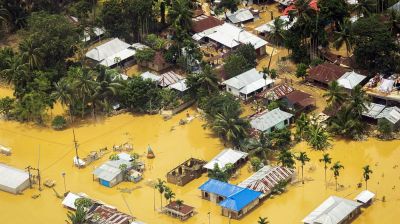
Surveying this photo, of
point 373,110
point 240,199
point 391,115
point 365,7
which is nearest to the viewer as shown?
point 240,199

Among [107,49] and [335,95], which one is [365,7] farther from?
[107,49]

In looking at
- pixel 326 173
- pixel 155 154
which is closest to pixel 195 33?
pixel 155 154

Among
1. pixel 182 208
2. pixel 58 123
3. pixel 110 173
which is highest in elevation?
pixel 182 208

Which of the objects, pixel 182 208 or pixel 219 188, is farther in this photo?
pixel 219 188

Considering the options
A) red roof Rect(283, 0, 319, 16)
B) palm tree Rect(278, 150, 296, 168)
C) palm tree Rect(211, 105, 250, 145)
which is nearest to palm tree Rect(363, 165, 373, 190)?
palm tree Rect(278, 150, 296, 168)

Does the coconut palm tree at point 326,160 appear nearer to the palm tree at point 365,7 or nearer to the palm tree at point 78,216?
the palm tree at point 78,216

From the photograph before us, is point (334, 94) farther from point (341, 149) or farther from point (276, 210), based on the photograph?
point (276, 210)

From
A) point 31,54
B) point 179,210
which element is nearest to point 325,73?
point 179,210
